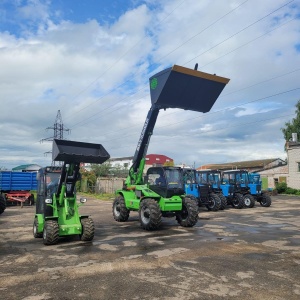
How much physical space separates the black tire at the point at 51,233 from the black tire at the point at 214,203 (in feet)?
37.3

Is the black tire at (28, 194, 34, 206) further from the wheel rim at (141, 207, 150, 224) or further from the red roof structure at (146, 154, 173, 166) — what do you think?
the red roof structure at (146, 154, 173, 166)

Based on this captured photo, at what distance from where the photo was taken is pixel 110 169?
1943 inches

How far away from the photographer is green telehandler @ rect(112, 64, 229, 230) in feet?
38.4

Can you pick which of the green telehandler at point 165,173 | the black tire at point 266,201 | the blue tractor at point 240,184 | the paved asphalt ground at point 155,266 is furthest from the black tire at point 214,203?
the paved asphalt ground at point 155,266

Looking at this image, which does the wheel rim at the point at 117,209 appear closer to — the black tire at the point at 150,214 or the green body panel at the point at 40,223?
the black tire at the point at 150,214

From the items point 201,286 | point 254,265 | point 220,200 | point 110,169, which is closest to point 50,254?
point 201,286

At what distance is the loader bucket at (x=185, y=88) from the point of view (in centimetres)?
1288

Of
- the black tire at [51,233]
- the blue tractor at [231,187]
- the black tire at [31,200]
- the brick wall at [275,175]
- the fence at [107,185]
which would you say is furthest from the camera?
the brick wall at [275,175]

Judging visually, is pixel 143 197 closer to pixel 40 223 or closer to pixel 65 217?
pixel 65 217

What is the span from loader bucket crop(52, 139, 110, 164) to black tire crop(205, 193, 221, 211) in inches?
413

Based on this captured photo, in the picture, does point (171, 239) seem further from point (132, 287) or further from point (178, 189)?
point (132, 287)

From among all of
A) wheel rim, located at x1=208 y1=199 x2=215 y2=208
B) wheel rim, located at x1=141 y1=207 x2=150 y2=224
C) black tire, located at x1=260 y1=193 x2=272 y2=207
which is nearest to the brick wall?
black tire, located at x1=260 y1=193 x2=272 y2=207

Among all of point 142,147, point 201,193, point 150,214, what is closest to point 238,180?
point 201,193

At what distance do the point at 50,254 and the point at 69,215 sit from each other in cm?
169
